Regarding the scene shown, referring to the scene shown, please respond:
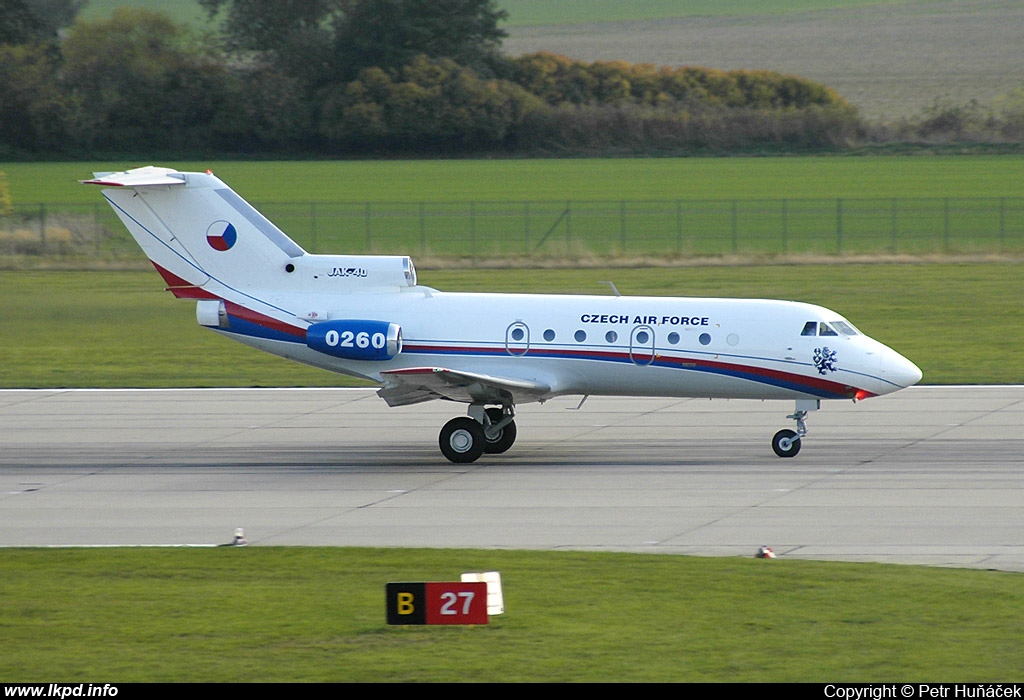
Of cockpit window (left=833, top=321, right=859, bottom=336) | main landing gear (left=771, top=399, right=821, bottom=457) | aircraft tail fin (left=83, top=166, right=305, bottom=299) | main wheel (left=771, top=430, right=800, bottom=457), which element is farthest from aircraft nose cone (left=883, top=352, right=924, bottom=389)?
aircraft tail fin (left=83, top=166, right=305, bottom=299)

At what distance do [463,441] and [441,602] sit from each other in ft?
36.0

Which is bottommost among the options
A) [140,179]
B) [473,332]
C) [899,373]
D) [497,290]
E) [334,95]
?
[899,373]

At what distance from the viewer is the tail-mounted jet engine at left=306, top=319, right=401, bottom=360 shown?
992 inches

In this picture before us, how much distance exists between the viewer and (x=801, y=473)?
23672mm

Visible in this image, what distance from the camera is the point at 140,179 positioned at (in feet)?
85.9

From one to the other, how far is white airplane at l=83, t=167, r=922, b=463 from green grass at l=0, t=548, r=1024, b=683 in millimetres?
7430

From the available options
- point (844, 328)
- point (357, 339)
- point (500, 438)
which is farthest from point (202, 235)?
point (844, 328)

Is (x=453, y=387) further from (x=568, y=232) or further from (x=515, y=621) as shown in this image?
(x=568, y=232)

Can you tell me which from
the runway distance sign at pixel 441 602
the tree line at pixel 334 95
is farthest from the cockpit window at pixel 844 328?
the tree line at pixel 334 95

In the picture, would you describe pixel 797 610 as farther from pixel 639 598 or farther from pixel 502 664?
pixel 502 664

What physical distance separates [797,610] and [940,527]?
5.38 m

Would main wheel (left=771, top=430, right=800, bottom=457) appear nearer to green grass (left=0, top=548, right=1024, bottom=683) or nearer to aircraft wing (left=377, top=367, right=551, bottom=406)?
aircraft wing (left=377, top=367, right=551, bottom=406)

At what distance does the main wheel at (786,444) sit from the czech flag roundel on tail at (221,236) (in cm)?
1076

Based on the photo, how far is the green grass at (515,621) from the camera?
13195mm
